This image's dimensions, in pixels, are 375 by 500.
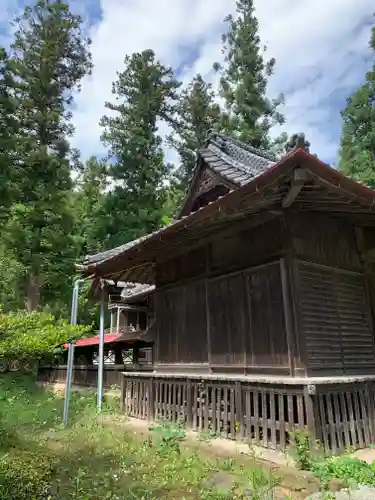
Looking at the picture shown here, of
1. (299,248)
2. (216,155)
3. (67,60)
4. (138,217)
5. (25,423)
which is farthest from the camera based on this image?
(138,217)

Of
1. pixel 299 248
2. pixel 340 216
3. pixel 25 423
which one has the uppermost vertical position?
pixel 340 216

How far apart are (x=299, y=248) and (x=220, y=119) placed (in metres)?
23.0

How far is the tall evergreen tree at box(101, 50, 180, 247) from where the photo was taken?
24.3 metres

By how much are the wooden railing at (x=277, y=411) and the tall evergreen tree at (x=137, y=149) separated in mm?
17233

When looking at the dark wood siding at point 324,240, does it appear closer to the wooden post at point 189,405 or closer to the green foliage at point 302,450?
the green foliage at point 302,450

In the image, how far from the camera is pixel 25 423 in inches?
322

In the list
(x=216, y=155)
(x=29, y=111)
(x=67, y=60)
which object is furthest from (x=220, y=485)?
(x=67, y=60)

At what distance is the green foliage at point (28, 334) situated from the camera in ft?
15.8

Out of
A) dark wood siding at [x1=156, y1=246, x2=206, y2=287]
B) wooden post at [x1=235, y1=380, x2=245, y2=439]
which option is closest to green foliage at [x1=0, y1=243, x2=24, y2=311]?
dark wood siding at [x1=156, y1=246, x2=206, y2=287]

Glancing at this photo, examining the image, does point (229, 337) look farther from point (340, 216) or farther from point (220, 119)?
point (220, 119)

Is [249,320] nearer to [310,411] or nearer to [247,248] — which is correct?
[247,248]

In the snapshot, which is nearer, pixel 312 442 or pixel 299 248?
pixel 312 442

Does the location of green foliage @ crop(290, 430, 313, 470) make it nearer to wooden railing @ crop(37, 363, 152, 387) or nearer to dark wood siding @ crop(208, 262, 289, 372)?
dark wood siding @ crop(208, 262, 289, 372)

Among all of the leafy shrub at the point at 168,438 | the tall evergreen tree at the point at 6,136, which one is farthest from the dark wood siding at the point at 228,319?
the tall evergreen tree at the point at 6,136
